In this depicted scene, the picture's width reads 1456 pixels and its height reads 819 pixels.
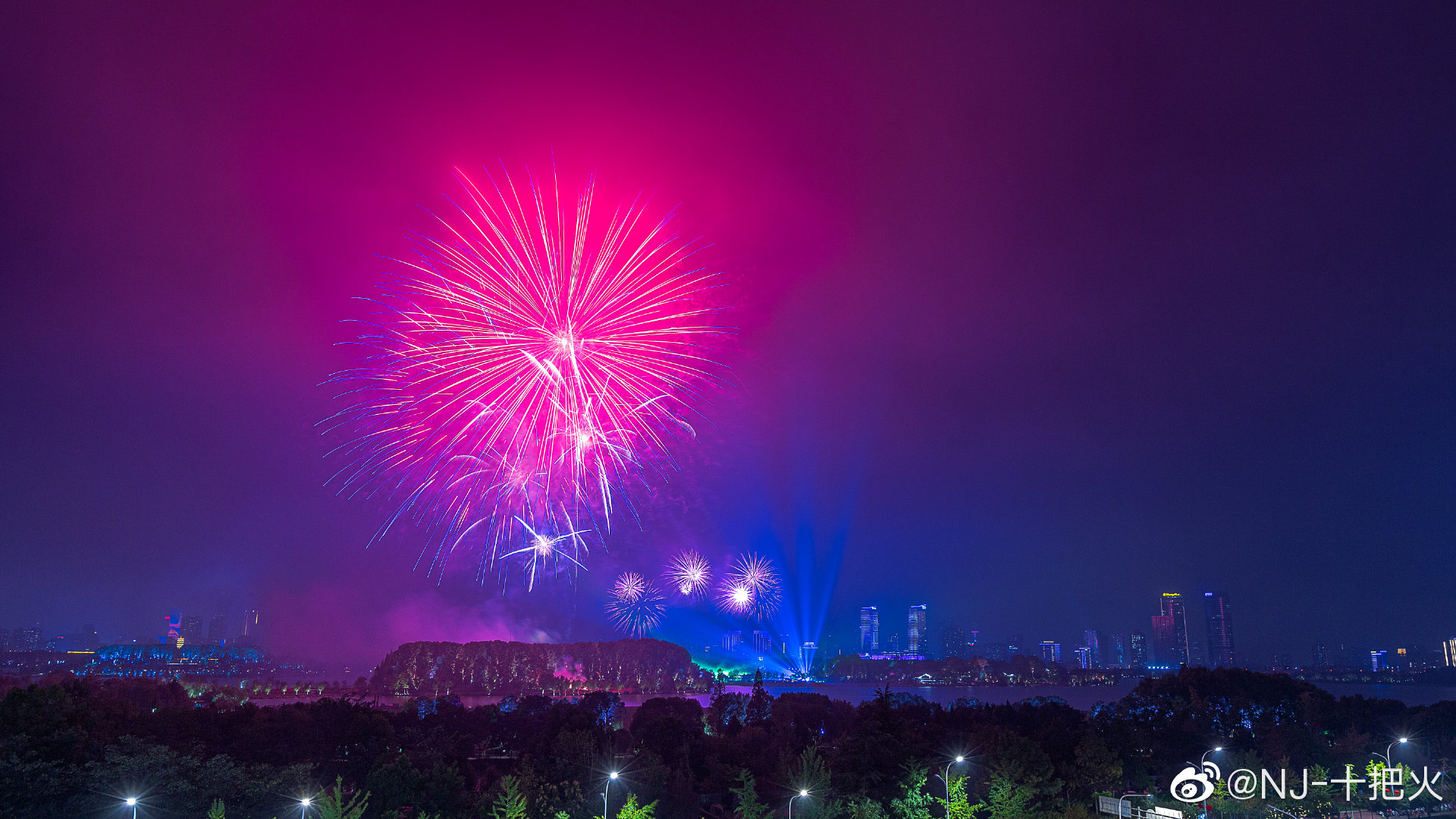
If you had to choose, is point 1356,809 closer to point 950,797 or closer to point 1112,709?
point 950,797

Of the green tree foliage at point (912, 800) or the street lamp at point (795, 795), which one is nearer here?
the street lamp at point (795, 795)

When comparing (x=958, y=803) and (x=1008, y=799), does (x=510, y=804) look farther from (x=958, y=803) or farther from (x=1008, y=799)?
(x=1008, y=799)

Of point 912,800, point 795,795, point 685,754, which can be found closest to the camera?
point 795,795

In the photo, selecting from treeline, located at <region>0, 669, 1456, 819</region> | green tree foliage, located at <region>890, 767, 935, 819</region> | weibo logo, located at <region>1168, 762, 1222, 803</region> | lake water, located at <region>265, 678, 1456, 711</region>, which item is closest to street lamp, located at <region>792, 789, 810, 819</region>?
treeline, located at <region>0, 669, 1456, 819</region>

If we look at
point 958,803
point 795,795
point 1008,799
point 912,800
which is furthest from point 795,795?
point 1008,799

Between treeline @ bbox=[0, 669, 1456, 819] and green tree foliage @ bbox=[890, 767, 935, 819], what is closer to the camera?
treeline @ bbox=[0, 669, 1456, 819]

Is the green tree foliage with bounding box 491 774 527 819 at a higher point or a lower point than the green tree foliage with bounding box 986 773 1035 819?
higher

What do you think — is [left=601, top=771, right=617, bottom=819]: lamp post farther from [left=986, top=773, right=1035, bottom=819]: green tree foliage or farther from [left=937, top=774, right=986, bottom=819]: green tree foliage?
[left=986, top=773, right=1035, bottom=819]: green tree foliage

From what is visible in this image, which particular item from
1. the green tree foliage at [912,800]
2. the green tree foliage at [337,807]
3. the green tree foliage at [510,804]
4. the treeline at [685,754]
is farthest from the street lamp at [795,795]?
the green tree foliage at [337,807]

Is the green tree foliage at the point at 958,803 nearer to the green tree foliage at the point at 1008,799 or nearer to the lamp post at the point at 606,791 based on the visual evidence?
the green tree foliage at the point at 1008,799

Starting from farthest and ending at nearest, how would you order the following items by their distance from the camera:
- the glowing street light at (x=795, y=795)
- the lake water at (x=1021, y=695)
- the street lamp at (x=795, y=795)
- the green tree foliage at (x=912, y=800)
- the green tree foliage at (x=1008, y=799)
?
the lake water at (x=1021, y=695)
the green tree foliage at (x=912, y=800)
the green tree foliage at (x=1008, y=799)
the glowing street light at (x=795, y=795)
the street lamp at (x=795, y=795)
